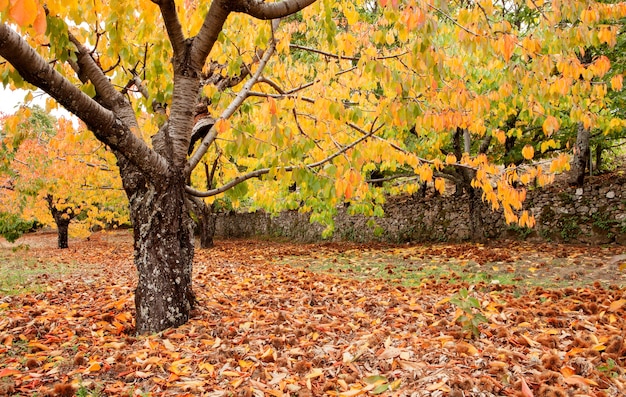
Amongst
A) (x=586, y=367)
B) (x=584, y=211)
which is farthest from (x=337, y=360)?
(x=584, y=211)

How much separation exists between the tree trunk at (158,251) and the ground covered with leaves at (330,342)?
7.5 inches

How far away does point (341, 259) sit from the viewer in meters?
9.99

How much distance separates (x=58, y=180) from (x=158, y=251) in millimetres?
10007

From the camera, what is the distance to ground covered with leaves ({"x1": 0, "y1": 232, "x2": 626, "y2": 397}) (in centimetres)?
246

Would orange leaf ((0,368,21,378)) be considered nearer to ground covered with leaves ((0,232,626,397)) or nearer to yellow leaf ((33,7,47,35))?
ground covered with leaves ((0,232,626,397))

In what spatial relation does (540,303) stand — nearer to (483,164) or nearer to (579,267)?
(483,164)

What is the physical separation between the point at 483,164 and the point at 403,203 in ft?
35.5

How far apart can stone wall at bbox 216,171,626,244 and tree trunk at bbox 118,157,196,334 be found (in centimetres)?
1002

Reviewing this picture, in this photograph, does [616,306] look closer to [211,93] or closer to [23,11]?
[23,11]

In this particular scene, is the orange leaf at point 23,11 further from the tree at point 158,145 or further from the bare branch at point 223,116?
the bare branch at point 223,116

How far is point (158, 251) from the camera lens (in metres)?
3.69

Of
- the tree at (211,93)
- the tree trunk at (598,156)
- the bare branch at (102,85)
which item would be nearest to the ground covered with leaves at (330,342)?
Result: the tree at (211,93)

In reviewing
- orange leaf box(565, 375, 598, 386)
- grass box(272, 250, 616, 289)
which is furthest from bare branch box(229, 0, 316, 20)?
grass box(272, 250, 616, 289)

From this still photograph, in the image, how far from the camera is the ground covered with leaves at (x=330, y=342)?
2.46m
